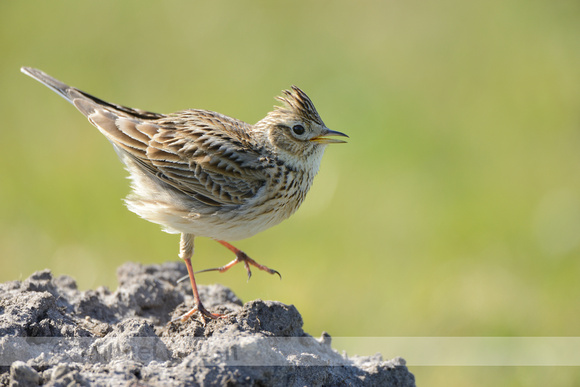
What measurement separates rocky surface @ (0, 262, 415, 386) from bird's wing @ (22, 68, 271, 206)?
818mm

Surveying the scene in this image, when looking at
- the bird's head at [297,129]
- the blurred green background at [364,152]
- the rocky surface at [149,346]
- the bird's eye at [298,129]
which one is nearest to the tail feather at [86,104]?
the bird's head at [297,129]

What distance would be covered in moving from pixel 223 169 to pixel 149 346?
1.62 meters

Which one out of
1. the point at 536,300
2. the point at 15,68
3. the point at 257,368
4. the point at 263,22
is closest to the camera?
the point at 257,368

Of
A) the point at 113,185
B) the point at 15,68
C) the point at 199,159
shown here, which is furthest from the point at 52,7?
the point at 199,159

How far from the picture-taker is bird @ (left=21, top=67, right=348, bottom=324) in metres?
5.41

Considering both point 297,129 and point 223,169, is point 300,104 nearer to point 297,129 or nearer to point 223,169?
point 297,129

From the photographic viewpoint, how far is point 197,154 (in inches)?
218

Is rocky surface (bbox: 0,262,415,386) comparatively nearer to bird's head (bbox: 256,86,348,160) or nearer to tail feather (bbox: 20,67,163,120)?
bird's head (bbox: 256,86,348,160)

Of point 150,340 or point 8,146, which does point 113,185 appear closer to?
point 8,146

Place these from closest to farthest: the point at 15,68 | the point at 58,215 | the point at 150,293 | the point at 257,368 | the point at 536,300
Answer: the point at 257,368 < the point at 150,293 < the point at 536,300 < the point at 58,215 < the point at 15,68

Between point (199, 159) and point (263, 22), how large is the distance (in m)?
7.90

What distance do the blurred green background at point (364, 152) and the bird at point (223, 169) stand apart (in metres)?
2.50

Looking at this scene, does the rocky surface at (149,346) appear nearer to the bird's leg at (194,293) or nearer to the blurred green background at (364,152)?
the bird's leg at (194,293)

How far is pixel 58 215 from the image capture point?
381 inches
